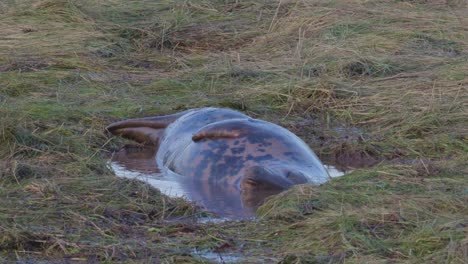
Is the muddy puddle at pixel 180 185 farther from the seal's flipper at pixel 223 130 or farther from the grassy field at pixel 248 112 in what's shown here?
the seal's flipper at pixel 223 130

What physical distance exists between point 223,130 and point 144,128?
1.07 meters

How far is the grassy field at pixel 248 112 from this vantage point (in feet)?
16.4

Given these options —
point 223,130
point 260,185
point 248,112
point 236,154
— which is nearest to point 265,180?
point 260,185

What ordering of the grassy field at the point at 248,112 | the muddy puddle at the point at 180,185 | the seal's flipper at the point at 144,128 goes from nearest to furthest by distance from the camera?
the grassy field at the point at 248,112
the muddy puddle at the point at 180,185
the seal's flipper at the point at 144,128

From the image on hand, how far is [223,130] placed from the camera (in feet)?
24.3

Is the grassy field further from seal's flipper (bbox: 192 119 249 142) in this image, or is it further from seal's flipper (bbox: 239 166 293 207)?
seal's flipper (bbox: 192 119 249 142)

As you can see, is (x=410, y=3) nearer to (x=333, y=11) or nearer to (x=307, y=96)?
(x=333, y=11)

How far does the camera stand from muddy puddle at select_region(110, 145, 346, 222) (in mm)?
6095

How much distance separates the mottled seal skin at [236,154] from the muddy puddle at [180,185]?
0.07 metres

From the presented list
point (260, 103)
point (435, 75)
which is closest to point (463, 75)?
point (435, 75)

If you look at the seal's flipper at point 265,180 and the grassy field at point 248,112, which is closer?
the grassy field at point 248,112

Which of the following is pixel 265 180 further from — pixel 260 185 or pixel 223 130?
pixel 223 130

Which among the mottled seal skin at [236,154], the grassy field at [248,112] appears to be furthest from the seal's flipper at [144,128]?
the grassy field at [248,112]

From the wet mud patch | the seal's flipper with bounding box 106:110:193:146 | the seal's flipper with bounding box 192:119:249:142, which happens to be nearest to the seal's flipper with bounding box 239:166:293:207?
the seal's flipper with bounding box 192:119:249:142
